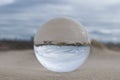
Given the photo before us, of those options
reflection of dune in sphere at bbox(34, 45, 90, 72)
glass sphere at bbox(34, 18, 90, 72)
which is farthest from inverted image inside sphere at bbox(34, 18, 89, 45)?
reflection of dune in sphere at bbox(34, 45, 90, 72)

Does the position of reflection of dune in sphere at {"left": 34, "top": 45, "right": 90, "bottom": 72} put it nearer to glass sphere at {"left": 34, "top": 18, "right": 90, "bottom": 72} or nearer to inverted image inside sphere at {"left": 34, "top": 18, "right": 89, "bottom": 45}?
glass sphere at {"left": 34, "top": 18, "right": 90, "bottom": 72}

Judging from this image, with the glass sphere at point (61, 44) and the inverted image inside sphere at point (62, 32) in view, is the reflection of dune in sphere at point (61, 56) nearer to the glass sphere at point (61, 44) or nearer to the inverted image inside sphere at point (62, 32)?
the glass sphere at point (61, 44)

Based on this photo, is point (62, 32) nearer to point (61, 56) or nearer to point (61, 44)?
point (61, 44)

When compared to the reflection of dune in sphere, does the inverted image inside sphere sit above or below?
above

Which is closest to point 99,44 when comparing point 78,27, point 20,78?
point 78,27

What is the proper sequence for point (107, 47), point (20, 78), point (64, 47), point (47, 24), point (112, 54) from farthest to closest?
point (107, 47) < point (112, 54) < point (47, 24) < point (64, 47) < point (20, 78)

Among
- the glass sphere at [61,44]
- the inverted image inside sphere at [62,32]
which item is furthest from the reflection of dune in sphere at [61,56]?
the inverted image inside sphere at [62,32]

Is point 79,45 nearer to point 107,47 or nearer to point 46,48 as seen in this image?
point 46,48
